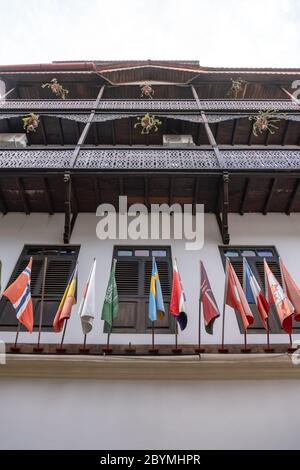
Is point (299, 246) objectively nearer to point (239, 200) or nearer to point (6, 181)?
point (239, 200)

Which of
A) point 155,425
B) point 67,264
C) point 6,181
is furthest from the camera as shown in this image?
point 6,181

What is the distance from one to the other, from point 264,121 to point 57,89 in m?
7.59

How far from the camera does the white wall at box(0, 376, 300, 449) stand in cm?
562

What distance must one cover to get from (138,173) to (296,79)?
9207mm

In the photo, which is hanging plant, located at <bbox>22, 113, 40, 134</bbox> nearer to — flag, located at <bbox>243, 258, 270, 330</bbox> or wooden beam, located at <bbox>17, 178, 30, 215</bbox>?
wooden beam, located at <bbox>17, 178, 30, 215</bbox>

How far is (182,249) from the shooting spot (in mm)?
9008

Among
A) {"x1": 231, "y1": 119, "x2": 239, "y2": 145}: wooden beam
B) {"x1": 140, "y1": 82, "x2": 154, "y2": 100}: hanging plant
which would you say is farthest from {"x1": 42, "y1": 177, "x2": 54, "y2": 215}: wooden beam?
{"x1": 140, "y1": 82, "x2": 154, "y2": 100}: hanging plant

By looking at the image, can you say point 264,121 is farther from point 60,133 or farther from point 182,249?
point 60,133

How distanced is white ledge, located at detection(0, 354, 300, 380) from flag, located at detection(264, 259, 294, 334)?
0.61 m

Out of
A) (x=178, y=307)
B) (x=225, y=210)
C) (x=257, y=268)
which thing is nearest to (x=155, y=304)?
(x=178, y=307)

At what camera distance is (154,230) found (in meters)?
9.57

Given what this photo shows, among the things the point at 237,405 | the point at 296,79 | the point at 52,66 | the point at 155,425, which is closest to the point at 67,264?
the point at 155,425

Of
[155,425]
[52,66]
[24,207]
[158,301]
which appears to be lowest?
[155,425]

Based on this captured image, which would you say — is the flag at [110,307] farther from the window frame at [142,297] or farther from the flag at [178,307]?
the flag at [178,307]
